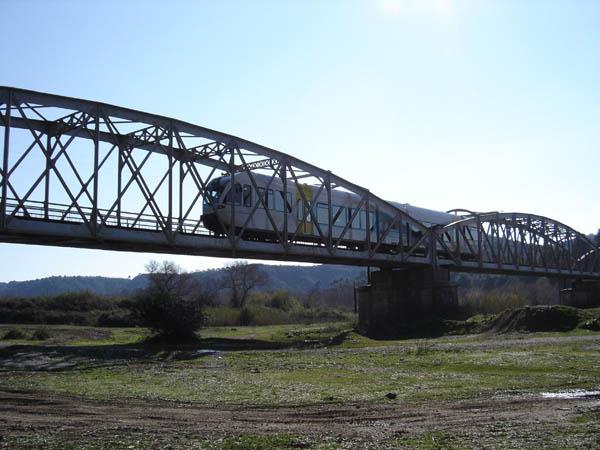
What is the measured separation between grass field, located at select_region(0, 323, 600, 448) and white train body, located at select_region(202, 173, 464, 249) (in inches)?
458

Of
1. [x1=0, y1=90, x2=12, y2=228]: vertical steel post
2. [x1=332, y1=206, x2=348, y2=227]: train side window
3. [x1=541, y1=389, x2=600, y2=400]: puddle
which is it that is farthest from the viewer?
[x1=332, y1=206, x2=348, y2=227]: train side window

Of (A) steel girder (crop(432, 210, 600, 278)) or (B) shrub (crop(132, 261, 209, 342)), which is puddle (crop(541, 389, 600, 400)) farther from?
(A) steel girder (crop(432, 210, 600, 278))

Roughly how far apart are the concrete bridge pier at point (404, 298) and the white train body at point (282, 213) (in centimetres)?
366

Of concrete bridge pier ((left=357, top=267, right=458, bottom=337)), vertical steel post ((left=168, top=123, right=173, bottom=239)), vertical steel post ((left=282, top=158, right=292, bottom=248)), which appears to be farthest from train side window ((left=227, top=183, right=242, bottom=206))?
concrete bridge pier ((left=357, top=267, right=458, bottom=337))

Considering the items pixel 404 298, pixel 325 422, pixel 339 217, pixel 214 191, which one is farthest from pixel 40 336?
pixel 325 422

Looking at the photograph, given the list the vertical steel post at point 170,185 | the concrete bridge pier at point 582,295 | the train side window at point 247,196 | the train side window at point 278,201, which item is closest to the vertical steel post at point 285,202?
the train side window at point 278,201

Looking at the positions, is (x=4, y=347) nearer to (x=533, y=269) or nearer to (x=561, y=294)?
(x=533, y=269)

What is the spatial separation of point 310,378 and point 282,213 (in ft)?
85.6

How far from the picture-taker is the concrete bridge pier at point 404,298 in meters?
54.1

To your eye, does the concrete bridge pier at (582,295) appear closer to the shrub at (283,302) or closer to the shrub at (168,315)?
the shrub at (283,302)

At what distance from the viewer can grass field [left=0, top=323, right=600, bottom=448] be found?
10836 millimetres

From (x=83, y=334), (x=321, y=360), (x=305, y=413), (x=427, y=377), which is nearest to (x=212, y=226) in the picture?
(x=83, y=334)

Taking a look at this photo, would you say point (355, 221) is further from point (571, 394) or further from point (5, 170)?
point (571, 394)

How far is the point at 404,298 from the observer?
56594 mm
